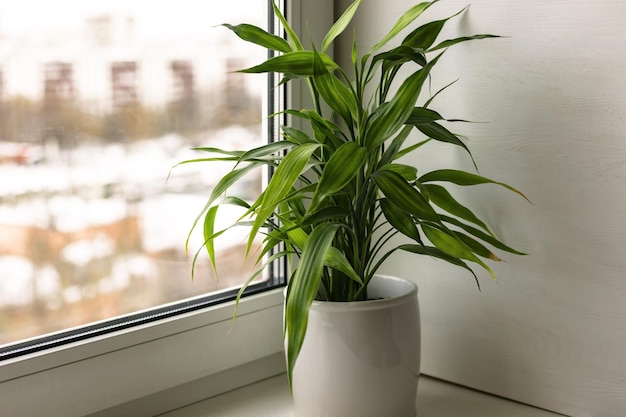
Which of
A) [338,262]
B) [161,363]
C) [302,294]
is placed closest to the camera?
[302,294]

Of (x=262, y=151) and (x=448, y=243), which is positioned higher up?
(x=262, y=151)

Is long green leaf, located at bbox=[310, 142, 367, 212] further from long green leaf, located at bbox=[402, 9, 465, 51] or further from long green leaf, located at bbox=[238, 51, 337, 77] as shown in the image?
long green leaf, located at bbox=[402, 9, 465, 51]

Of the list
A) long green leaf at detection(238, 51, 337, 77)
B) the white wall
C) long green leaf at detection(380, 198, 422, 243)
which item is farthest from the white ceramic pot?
long green leaf at detection(238, 51, 337, 77)

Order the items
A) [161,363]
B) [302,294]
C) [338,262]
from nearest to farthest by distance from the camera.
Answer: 1. [302,294]
2. [338,262]
3. [161,363]

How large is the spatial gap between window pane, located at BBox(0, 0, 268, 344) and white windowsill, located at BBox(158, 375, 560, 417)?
0.19 metres

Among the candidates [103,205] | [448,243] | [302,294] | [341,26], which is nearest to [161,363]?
[103,205]

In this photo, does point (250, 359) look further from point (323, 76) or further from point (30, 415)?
point (323, 76)

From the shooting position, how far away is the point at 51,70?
975 millimetres

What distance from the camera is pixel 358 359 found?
1.01 metres

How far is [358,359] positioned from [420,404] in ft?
0.80

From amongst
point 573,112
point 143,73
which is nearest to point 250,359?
point 143,73

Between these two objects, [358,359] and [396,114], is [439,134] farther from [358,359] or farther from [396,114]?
[358,359]

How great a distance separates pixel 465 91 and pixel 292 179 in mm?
449

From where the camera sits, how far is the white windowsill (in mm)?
1152
